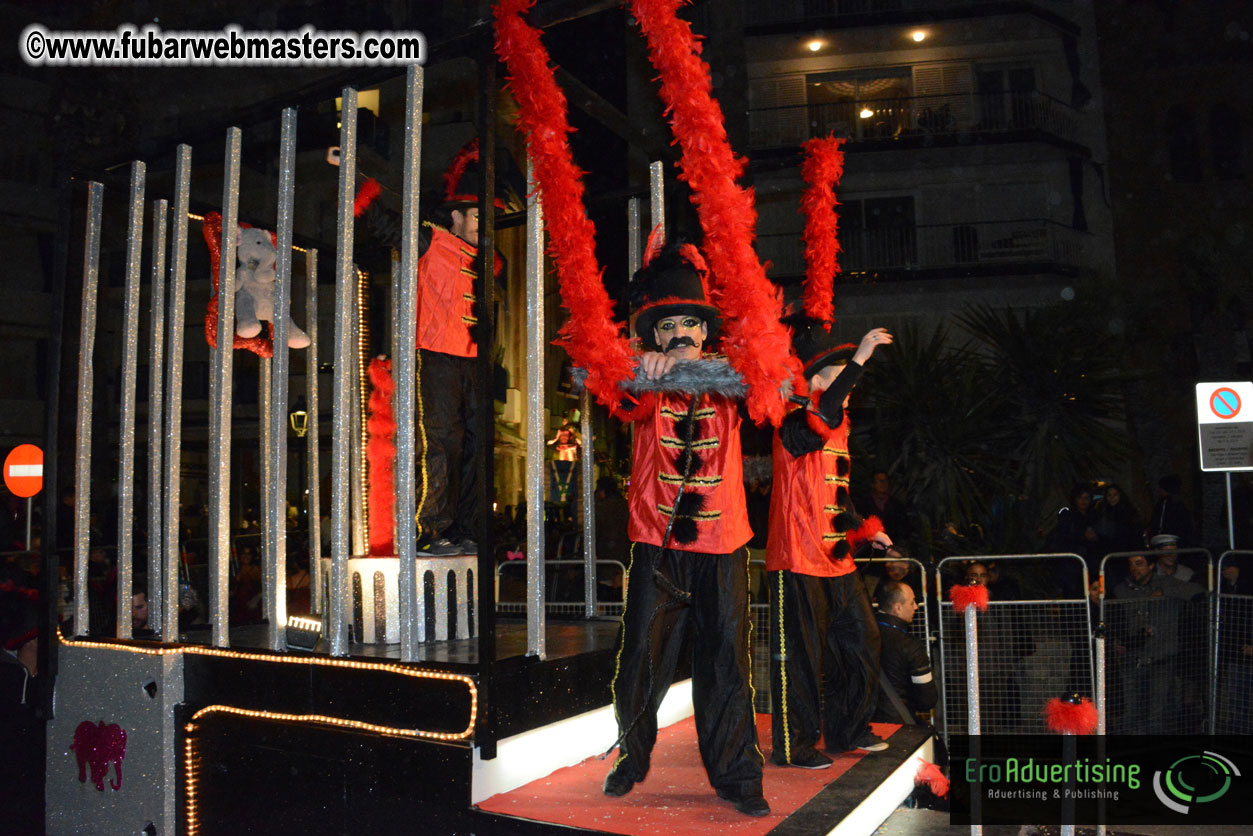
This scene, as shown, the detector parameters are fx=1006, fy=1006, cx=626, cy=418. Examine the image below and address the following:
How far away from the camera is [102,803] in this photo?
14.1 ft

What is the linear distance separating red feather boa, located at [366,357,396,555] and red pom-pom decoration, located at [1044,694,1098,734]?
314cm

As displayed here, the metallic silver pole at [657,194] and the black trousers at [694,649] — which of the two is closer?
the black trousers at [694,649]

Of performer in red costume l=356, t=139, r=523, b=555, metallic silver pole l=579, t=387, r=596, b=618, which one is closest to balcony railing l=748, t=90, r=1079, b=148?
metallic silver pole l=579, t=387, r=596, b=618

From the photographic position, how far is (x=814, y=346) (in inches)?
160

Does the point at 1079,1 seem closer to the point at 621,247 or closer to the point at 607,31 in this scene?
the point at 607,31

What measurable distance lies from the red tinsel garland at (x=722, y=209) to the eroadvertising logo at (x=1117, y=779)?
2303 mm

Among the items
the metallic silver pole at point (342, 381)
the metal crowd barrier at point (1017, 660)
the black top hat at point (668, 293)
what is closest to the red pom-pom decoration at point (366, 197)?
the metallic silver pole at point (342, 381)

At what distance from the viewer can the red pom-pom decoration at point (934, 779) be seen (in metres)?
4.04

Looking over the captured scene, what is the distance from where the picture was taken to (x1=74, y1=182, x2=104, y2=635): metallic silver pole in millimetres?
4699

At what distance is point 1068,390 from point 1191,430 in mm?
8006

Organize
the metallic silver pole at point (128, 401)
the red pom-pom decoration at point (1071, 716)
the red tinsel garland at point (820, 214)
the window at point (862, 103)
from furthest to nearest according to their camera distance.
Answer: the window at point (862, 103) → the metallic silver pole at point (128, 401) → the red tinsel garland at point (820, 214) → the red pom-pom decoration at point (1071, 716)

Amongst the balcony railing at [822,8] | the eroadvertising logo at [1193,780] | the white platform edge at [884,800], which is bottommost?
the eroadvertising logo at [1193,780]

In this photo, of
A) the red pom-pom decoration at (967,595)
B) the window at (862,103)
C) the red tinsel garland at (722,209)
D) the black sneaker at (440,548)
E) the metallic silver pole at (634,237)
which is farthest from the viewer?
the window at (862,103)

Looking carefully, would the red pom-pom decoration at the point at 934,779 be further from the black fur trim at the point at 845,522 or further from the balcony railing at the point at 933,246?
the balcony railing at the point at 933,246
